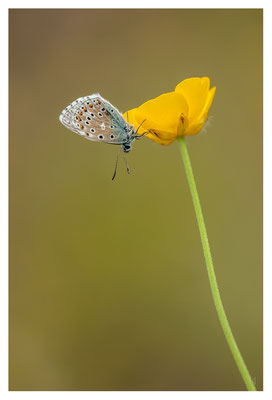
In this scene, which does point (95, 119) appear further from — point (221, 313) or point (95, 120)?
point (221, 313)

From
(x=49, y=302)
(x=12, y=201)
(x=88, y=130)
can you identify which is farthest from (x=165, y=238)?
(x=88, y=130)

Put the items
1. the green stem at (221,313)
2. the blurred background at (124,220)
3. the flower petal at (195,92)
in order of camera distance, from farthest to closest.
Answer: the blurred background at (124,220) → the flower petal at (195,92) → the green stem at (221,313)

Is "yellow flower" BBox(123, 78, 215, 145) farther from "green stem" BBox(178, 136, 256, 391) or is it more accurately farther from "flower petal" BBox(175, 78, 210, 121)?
"green stem" BBox(178, 136, 256, 391)

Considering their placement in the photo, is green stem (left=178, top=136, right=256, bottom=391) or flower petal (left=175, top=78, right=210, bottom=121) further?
flower petal (left=175, top=78, right=210, bottom=121)

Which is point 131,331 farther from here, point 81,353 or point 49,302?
point 49,302

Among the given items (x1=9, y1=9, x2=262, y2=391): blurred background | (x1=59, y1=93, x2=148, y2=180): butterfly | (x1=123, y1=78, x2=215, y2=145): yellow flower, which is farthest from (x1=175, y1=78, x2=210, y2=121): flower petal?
(x1=9, y1=9, x2=262, y2=391): blurred background

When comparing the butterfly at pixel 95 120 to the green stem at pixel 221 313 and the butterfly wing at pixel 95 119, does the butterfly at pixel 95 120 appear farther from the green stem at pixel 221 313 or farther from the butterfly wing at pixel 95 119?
the green stem at pixel 221 313

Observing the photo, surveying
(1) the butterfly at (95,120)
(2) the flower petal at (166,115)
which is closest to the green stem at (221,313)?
(2) the flower petal at (166,115)
